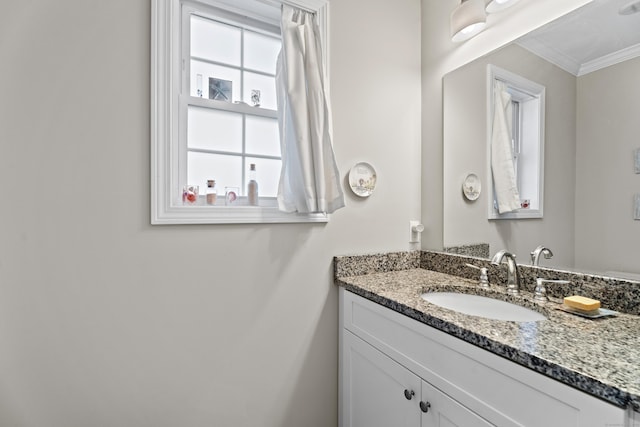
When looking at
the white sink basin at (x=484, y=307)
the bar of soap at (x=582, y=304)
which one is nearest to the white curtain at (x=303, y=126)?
the white sink basin at (x=484, y=307)

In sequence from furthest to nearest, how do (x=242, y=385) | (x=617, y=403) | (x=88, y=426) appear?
(x=242, y=385), (x=88, y=426), (x=617, y=403)

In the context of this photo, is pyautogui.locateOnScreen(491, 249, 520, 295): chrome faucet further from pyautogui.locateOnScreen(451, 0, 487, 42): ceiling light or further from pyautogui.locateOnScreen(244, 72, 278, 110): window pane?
pyautogui.locateOnScreen(244, 72, 278, 110): window pane

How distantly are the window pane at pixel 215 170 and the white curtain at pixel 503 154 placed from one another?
127 cm

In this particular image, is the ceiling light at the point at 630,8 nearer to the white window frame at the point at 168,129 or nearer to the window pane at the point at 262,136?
the window pane at the point at 262,136

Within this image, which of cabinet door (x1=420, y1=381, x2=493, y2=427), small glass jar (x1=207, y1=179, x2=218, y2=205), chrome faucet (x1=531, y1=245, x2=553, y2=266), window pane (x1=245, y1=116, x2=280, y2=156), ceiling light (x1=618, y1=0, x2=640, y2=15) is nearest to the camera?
cabinet door (x1=420, y1=381, x2=493, y2=427)

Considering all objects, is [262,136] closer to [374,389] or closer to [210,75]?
[210,75]

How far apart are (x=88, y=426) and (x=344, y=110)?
1.75 meters

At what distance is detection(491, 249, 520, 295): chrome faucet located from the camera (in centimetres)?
130

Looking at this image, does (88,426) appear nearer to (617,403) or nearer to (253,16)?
(617,403)

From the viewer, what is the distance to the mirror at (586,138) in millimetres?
1069

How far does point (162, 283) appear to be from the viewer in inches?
49.5

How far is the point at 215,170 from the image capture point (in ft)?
4.86

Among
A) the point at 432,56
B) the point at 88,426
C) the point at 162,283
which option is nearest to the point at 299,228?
the point at 162,283

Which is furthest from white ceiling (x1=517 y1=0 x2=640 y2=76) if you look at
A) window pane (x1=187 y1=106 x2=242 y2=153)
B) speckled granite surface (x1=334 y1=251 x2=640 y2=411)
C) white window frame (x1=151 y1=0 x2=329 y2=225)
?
white window frame (x1=151 y1=0 x2=329 y2=225)
